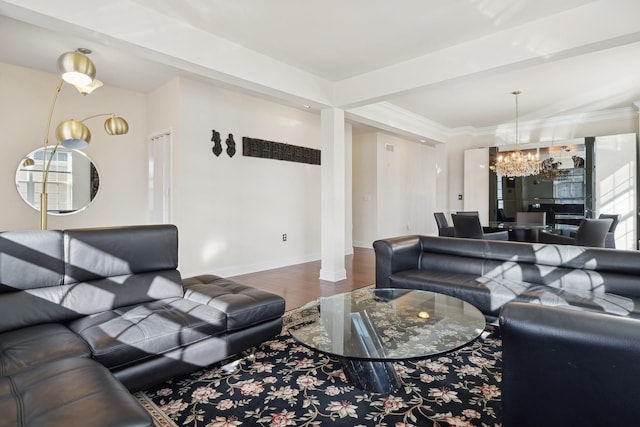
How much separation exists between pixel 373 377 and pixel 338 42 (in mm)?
3127

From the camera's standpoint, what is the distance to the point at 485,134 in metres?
7.83

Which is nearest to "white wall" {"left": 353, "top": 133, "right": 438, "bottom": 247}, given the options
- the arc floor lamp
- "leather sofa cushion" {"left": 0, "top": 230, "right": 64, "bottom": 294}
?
the arc floor lamp

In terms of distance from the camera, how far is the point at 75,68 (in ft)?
7.34

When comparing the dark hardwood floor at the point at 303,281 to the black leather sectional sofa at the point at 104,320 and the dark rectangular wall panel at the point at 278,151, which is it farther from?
the dark rectangular wall panel at the point at 278,151

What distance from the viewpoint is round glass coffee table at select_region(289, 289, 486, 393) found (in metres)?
1.71

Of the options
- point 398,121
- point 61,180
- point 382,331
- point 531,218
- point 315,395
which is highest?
point 398,121

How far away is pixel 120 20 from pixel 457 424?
3.51 meters

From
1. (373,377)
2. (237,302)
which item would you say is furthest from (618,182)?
(237,302)

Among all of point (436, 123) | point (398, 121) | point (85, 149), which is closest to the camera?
point (85, 149)

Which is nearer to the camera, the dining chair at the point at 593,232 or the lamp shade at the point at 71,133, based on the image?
the lamp shade at the point at 71,133

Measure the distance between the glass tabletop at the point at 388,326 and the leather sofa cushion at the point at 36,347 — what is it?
3.46ft

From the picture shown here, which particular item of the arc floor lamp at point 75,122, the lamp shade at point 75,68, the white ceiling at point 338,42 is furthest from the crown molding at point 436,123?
the lamp shade at point 75,68

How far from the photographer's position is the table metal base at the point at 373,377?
1.98 m

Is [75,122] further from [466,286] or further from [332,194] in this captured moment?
[466,286]
